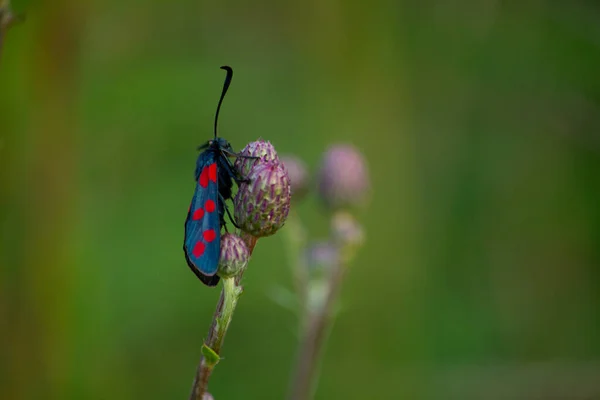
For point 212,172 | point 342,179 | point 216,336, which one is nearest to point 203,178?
point 212,172

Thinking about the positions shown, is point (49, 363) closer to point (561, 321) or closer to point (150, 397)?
point (150, 397)

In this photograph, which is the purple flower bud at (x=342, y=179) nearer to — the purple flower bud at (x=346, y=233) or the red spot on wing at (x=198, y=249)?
the purple flower bud at (x=346, y=233)

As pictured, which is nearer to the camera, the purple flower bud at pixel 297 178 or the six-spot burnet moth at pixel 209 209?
the six-spot burnet moth at pixel 209 209

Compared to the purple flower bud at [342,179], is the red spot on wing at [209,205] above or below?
below

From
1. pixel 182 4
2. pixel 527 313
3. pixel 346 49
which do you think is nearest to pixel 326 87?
pixel 346 49

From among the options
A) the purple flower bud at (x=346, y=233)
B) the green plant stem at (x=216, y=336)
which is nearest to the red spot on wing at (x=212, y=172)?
the green plant stem at (x=216, y=336)

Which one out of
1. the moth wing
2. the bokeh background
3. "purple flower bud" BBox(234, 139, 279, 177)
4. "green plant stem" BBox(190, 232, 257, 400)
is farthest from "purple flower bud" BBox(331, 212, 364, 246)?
"green plant stem" BBox(190, 232, 257, 400)

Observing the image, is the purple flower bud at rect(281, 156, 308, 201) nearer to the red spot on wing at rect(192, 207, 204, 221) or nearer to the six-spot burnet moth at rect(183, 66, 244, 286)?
the six-spot burnet moth at rect(183, 66, 244, 286)

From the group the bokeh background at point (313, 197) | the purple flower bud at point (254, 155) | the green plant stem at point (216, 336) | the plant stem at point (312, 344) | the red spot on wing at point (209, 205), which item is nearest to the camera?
the green plant stem at point (216, 336)
